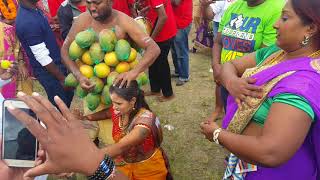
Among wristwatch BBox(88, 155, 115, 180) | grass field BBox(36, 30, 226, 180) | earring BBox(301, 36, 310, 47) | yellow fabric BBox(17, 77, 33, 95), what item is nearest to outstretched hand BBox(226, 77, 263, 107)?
earring BBox(301, 36, 310, 47)

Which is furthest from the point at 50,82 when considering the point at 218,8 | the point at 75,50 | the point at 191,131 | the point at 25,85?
the point at 218,8

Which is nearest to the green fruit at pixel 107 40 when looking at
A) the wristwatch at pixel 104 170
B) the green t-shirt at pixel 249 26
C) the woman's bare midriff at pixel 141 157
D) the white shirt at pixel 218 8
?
the woman's bare midriff at pixel 141 157

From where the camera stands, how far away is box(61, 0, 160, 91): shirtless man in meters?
2.87

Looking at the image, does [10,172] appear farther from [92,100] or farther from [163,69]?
[163,69]

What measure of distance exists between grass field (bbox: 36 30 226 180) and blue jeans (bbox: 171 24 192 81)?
0.24m

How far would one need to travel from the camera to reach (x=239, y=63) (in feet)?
7.34

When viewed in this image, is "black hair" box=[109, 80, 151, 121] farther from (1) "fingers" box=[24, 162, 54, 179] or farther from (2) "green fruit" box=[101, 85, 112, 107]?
(1) "fingers" box=[24, 162, 54, 179]

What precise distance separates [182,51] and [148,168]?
3.09 metres

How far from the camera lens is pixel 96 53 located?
109 inches

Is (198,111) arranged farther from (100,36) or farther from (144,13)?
(100,36)

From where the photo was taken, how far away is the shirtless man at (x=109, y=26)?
2867 mm

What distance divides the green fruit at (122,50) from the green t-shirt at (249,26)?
88 cm

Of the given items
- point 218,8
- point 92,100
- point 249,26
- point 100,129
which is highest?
point 249,26

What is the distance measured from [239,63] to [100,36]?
1121 mm
